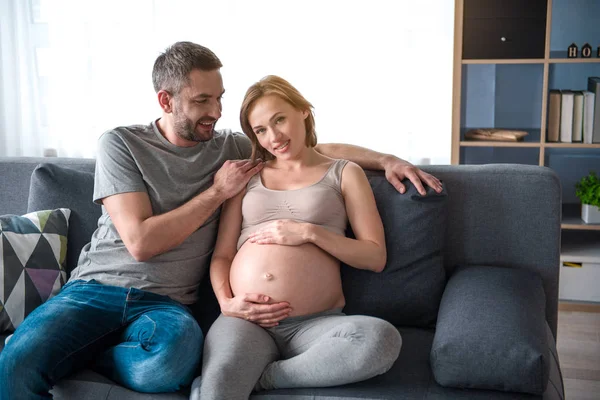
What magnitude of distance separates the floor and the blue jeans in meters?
1.36

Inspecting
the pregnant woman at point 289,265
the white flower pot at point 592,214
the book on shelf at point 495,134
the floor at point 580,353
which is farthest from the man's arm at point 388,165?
the white flower pot at point 592,214

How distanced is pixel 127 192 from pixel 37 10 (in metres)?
2.18

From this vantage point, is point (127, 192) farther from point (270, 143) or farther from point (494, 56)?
point (494, 56)

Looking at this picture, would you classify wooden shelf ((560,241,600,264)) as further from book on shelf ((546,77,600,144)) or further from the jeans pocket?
the jeans pocket

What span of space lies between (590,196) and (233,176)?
1.81 meters

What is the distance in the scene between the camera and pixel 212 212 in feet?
6.80

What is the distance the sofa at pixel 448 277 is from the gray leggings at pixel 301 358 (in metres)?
0.04

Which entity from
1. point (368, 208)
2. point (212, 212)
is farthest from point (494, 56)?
point (212, 212)

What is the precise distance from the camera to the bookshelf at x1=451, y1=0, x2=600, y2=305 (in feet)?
10.5

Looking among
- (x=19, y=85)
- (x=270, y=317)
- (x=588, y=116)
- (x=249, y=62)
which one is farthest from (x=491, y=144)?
(x=19, y=85)

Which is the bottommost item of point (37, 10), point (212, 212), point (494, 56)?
point (212, 212)

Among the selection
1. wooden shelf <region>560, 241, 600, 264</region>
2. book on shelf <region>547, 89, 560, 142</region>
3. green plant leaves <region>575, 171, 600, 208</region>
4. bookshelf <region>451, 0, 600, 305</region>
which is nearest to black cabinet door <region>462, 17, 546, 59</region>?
bookshelf <region>451, 0, 600, 305</region>

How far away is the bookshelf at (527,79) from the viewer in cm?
320

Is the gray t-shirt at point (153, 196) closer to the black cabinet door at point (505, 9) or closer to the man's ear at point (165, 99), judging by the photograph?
the man's ear at point (165, 99)
